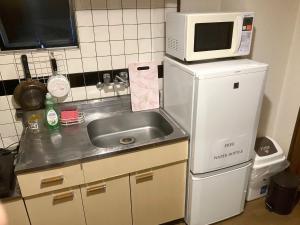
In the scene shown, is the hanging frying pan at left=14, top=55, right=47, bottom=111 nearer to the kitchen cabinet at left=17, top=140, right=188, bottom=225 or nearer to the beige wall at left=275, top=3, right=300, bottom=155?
the kitchen cabinet at left=17, top=140, right=188, bottom=225

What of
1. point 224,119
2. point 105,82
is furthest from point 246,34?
point 105,82

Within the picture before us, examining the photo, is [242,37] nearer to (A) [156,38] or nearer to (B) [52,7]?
(A) [156,38]

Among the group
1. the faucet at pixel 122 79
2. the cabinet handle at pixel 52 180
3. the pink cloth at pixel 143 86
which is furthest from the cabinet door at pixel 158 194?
the faucet at pixel 122 79

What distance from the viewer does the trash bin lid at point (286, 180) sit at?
76.6 inches

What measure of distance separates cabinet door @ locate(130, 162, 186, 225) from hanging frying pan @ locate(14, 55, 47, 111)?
0.82m

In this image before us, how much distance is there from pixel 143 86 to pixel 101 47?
413 mm

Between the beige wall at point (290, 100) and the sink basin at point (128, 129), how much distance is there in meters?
1.08

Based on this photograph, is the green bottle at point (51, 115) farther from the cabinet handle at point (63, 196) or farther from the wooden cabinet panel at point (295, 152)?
the wooden cabinet panel at point (295, 152)

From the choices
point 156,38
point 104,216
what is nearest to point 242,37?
point 156,38

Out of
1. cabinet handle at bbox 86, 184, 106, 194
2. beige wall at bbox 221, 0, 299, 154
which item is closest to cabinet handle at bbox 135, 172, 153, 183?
cabinet handle at bbox 86, 184, 106, 194

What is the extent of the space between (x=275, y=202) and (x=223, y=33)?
1.38 meters

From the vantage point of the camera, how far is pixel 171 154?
1.63 meters

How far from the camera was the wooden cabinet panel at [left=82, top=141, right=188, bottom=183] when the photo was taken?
1.48 metres

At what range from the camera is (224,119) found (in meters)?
1.56
